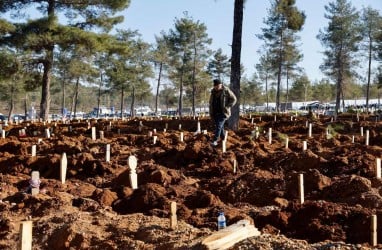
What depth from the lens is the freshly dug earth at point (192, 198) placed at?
172 inches

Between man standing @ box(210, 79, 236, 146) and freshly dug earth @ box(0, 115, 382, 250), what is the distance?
71 cm

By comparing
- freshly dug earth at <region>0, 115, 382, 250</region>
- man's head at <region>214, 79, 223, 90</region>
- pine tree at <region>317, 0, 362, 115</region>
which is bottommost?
freshly dug earth at <region>0, 115, 382, 250</region>

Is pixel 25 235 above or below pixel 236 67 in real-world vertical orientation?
below

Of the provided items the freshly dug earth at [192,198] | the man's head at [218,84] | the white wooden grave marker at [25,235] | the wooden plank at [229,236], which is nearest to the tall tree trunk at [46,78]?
the freshly dug earth at [192,198]

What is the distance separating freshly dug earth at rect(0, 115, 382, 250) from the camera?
14.4ft

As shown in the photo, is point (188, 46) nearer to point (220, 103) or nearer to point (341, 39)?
point (341, 39)

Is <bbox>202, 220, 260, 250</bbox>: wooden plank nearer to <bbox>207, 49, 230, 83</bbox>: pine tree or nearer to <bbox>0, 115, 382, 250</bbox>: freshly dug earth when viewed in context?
<bbox>0, 115, 382, 250</bbox>: freshly dug earth

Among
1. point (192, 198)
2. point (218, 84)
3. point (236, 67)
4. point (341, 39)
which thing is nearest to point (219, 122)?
point (218, 84)

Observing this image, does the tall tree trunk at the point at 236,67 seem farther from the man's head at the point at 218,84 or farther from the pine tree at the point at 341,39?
the pine tree at the point at 341,39

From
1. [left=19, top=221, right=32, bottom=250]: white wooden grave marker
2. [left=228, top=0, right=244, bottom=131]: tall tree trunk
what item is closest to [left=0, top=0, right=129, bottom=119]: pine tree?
[left=228, top=0, right=244, bottom=131]: tall tree trunk

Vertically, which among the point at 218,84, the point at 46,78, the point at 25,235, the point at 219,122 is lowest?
the point at 25,235

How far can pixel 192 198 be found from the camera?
6.00 metres

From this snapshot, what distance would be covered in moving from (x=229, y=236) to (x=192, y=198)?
8.12 ft

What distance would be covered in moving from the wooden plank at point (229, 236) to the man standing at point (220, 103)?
23.0 ft
